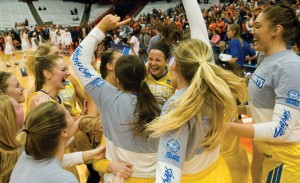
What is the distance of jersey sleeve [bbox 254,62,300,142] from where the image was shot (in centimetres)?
184

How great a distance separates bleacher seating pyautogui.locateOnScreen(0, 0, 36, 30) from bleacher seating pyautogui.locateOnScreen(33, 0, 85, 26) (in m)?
0.99

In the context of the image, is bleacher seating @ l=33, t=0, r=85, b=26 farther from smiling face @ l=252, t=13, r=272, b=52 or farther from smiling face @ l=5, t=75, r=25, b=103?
smiling face @ l=252, t=13, r=272, b=52

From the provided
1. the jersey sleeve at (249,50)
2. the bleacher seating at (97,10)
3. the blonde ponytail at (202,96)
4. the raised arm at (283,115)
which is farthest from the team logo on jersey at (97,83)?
the bleacher seating at (97,10)

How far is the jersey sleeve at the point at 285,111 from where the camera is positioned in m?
1.84

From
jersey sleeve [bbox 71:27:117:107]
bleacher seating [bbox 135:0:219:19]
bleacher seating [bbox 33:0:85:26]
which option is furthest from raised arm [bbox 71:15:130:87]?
bleacher seating [bbox 33:0:85:26]

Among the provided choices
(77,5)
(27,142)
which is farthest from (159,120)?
(77,5)

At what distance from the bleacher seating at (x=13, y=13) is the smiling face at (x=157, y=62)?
24.0m

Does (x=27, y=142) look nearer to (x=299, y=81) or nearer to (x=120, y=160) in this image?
(x=120, y=160)

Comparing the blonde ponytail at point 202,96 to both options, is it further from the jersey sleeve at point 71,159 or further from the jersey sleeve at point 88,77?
the jersey sleeve at point 71,159

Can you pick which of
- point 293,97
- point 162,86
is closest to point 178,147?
point 293,97

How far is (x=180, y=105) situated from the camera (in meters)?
1.47

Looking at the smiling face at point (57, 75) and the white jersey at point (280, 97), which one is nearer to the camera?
the white jersey at point (280, 97)

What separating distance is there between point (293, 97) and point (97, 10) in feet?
92.1

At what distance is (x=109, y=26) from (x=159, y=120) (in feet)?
2.79
